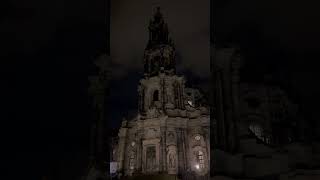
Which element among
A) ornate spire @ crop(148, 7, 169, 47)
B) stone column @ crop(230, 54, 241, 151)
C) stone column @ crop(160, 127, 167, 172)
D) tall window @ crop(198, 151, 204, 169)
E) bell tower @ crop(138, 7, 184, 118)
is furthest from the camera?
bell tower @ crop(138, 7, 184, 118)

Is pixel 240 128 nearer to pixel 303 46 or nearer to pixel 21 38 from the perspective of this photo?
pixel 303 46

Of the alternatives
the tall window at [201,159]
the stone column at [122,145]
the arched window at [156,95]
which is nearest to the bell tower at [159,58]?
the arched window at [156,95]

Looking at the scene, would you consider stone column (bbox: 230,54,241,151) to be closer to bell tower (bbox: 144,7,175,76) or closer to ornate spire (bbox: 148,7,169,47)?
ornate spire (bbox: 148,7,169,47)

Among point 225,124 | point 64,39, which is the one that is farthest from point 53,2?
point 225,124

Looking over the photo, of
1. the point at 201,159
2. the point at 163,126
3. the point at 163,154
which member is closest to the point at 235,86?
the point at 201,159

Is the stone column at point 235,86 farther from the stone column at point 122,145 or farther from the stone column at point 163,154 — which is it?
the stone column at point 122,145

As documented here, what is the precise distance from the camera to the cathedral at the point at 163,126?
9438 millimetres

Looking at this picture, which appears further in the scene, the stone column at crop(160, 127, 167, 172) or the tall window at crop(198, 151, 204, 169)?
the stone column at crop(160, 127, 167, 172)

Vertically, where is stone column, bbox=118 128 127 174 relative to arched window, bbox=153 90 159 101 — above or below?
below

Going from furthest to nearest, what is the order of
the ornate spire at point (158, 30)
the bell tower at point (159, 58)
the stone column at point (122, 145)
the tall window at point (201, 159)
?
the stone column at point (122, 145) → the tall window at point (201, 159) → the bell tower at point (159, 58) → the ornate spire at point (158, 30)

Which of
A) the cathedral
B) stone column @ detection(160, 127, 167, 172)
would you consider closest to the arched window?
the cathedral

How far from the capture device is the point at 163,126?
10.4 metres

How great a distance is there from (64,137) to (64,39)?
124 centimetres

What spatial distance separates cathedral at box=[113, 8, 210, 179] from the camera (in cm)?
944
